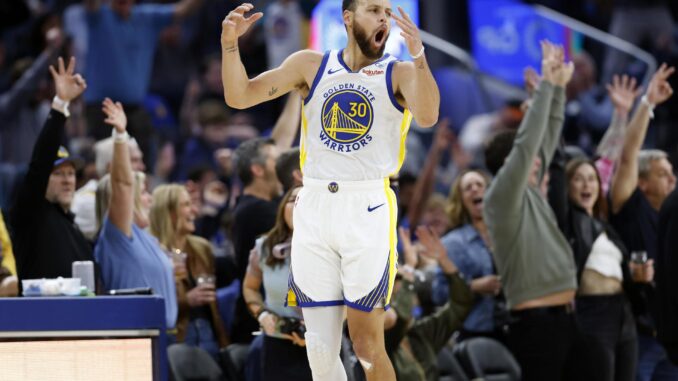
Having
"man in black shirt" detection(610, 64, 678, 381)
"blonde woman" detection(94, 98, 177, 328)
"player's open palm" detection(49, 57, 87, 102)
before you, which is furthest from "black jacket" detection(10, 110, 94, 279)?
"man in black shirt" detection(610, 64, 678, 381)

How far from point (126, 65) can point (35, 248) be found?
442 cm

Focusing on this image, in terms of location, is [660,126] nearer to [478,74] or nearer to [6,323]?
[478,74]

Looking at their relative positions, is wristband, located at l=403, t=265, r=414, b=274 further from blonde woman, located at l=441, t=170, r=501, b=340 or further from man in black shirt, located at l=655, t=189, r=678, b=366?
man in black shirt, located at l=655, t=189, r=678, b=366

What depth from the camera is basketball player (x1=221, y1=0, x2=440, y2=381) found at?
18.1ft

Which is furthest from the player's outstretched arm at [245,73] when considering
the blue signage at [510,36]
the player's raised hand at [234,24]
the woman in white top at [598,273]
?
the blue signage at [510,36]

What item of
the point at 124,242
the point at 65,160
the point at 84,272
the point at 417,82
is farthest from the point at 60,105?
the point at 417,82

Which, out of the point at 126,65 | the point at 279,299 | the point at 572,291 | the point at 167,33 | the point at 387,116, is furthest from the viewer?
the point at 167,33

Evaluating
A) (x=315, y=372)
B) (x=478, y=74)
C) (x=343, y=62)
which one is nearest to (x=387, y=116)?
(x=343, y=62)

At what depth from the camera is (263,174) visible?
8.14m

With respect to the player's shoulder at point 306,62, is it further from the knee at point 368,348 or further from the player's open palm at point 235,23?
the knee at point 368,348

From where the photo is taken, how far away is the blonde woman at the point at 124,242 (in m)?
7.26

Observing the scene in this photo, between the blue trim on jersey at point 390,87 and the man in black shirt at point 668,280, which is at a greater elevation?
the blue trim on jersey at point 390,87

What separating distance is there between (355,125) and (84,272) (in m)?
1.79

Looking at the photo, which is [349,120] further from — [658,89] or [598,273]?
[658,89]
